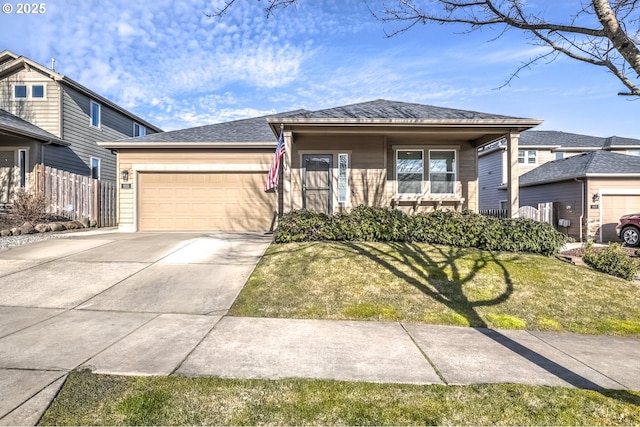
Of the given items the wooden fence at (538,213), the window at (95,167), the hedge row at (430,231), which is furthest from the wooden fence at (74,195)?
the wooden fence at (538,213)

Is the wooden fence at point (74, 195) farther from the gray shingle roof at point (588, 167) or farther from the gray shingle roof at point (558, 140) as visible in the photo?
the gray shingle roof at point (558, 140)

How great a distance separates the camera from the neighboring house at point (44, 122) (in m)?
14.0

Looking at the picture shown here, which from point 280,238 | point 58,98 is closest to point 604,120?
point 280,238

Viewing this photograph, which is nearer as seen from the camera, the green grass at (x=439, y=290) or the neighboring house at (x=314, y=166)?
the green grass at (x=439, y=290)

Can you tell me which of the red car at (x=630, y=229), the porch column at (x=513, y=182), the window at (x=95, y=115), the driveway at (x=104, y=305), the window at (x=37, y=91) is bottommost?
the driveway at (x=104, y=305)

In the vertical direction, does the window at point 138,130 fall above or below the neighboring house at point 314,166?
above

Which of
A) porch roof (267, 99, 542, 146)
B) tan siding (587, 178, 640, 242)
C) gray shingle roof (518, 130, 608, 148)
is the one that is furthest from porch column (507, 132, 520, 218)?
gray shingle roof (518, 130, 608, 148)

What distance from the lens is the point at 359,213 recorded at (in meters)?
9.10

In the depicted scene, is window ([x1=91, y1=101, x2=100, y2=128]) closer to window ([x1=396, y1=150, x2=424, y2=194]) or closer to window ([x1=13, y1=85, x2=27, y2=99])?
window ([x1=13, y1=85, x2=27, y2=99])

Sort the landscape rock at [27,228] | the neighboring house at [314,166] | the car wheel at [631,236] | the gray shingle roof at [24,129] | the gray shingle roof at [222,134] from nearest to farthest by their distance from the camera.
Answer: the neighboring house at [314,166] < the landscape rock at [27,228] < the gray shingle roof at [24,129] < the gray shingle roof at [222,134] < the car wheel at [631,236]

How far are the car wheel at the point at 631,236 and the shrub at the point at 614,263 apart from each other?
707cm

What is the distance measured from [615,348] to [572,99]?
8313 mm

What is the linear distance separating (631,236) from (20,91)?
26163 mm

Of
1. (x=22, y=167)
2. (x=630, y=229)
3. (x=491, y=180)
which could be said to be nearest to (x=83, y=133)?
(x=22, y=167)
